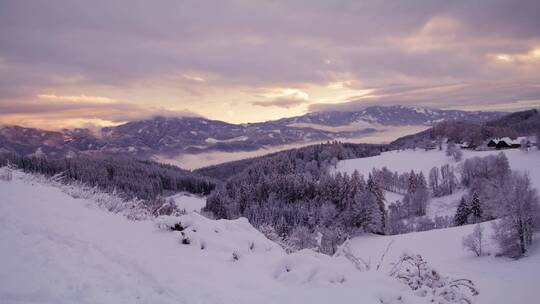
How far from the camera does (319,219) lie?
65875mm

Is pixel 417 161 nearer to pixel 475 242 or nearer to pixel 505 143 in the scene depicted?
pixel 505 143

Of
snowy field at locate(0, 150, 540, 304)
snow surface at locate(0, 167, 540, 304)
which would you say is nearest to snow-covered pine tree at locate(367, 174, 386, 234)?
snowy field at locate(0, 150, 540, 304)

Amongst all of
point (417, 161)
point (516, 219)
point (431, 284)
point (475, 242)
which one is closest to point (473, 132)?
point (417, 161)

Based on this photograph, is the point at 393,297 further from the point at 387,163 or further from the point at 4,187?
the point at 387,163

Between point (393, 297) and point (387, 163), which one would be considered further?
point (387, 163)

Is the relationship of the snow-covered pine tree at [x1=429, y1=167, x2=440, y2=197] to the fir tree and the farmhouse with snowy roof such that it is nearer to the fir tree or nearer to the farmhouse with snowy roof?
the farmhouse with snowy roof

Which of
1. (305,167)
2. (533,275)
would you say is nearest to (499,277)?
(533,275)

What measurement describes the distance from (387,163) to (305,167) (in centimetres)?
3061

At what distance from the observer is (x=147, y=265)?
651cm

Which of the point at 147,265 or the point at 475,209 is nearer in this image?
the point at 147,265

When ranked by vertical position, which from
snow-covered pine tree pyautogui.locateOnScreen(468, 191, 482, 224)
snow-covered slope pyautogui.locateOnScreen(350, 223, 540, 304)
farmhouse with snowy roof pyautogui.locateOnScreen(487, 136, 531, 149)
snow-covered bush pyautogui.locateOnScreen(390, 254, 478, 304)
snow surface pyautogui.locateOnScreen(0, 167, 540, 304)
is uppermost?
snow surface pyautogui.locateOnScreen(0, 167, 540, 304)

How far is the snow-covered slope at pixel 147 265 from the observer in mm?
5082

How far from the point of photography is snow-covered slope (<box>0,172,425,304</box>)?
16.7 ft

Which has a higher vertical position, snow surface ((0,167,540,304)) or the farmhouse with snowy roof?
snow surface ((0,167,540,304))
